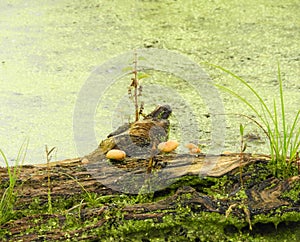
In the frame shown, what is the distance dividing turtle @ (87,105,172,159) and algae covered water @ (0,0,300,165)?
1.30ft

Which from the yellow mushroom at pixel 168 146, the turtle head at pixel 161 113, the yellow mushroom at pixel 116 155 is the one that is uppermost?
the turtle head at pixel 161 113

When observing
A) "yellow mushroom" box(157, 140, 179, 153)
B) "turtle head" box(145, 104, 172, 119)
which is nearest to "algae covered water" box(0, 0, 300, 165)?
"turtle head" box(145, 104, 172, 119)

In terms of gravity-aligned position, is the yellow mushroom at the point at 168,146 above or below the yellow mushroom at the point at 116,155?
above

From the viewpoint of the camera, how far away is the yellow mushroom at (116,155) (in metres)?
1.39

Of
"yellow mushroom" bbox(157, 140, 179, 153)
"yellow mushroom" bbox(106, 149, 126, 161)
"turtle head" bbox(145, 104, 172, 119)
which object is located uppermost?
"turtle head" bbox(145, 104, 172, 119)

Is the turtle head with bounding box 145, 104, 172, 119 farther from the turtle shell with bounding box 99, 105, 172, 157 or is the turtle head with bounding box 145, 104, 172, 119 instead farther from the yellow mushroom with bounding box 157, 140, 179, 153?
the yellow mushroom with bounding box 157, 140, 179, 153

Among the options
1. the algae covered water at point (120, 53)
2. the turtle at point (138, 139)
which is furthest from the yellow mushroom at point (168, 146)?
the algae covered water at point (120, 53)

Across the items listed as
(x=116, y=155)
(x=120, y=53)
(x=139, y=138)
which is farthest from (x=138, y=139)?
(x=120, y=53)

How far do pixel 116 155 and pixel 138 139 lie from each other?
113mm

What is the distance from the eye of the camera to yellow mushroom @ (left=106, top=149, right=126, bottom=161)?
1395 millimetres

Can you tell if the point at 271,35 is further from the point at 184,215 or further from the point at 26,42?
the point at 184,215

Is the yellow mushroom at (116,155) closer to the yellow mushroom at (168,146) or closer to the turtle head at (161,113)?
the yellow mushroom at (168,146)

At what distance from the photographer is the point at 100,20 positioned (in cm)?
302

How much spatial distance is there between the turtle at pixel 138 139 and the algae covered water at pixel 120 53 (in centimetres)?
40
